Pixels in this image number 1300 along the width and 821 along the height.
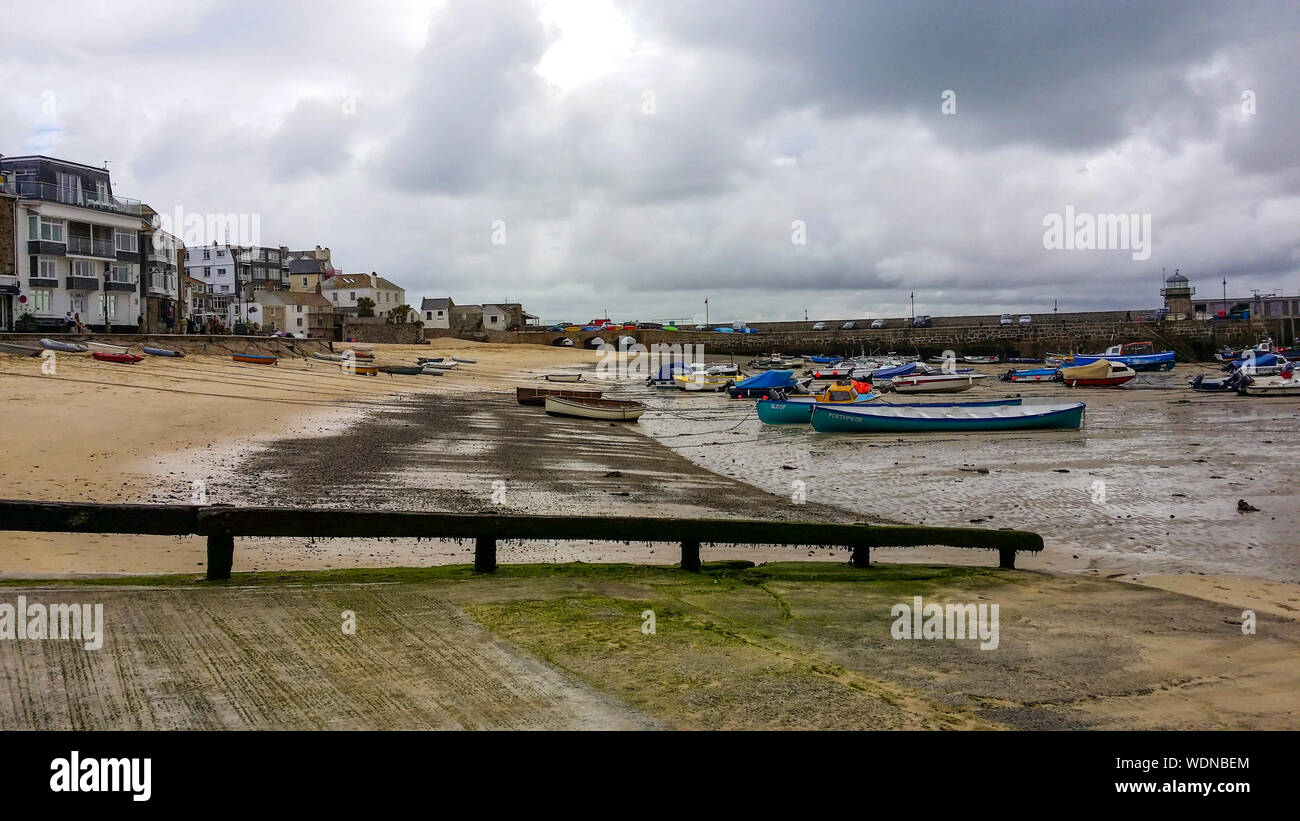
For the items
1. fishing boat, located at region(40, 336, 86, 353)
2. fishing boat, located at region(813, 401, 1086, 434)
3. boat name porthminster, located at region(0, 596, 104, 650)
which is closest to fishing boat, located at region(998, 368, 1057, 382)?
fishing boat, located at region(813, 401, 1086, 434)

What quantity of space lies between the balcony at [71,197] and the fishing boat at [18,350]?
21270mm

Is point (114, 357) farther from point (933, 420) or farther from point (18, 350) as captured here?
point (933, 420)

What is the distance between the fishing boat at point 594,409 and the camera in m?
36.1

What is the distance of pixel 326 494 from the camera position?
52.5ft

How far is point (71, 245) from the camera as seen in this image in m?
55.8

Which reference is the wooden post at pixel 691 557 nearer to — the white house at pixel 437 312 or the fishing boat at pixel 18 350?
the fishing boat at pixel 18 350

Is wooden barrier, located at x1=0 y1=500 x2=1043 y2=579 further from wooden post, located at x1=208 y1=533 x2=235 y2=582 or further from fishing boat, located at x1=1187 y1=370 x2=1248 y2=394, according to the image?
fishing boat, located at x1=1187 y1=370 x2=1248 y2=394

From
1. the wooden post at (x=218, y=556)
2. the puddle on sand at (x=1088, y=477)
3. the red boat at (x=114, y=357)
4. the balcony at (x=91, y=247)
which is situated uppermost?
the balcony at (x=91, y=247)

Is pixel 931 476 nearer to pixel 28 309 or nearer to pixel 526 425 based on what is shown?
pixel 526 425

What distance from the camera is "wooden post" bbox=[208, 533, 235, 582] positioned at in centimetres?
773

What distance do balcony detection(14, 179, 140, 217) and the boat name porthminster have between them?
58.4 metres

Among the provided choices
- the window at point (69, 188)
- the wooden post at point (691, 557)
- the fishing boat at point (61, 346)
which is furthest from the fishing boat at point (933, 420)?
the window at point (69, 188)
